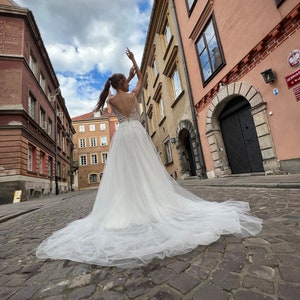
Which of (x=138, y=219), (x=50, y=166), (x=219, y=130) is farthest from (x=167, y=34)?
(x=138, y=219)

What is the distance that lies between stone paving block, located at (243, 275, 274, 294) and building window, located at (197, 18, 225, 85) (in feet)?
27.5

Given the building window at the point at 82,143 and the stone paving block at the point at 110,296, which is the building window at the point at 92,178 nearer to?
the building window at the point at 82,143

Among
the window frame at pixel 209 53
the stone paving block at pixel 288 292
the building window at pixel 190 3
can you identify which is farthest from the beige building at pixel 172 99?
the stone paving block at pixel 288 292

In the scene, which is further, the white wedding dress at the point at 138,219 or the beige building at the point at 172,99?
the beige building at the point at 172,99

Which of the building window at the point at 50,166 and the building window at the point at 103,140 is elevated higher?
the building window at the point at 103,140

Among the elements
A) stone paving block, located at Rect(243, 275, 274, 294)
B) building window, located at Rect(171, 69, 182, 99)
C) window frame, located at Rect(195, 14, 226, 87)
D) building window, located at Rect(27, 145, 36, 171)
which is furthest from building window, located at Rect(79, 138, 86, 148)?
stone paving block, located at Rect(243, 275, 274, 294)

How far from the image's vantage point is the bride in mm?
1708

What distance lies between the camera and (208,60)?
927 cm

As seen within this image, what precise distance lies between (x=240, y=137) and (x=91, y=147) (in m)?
37.4

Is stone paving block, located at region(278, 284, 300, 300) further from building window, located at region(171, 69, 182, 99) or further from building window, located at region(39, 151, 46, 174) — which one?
building window, located at region(39, 151, 46, 174)

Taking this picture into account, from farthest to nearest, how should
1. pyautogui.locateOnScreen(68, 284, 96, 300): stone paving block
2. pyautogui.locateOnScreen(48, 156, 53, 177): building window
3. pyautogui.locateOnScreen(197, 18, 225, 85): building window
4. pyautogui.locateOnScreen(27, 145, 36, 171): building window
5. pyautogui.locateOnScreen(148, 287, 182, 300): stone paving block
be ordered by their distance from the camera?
pyautogui.locateOnScreen(48, 156, 53, 177): building window, pyautogui.locateOnScreen(27, 145, 36, 171): building window, pyautogui.locateOnScreen(197, 18, 225, 85): building window, pyautogui.locateOnScreen(68, 284, 96, 300): stone paving block, pyautogui.locateOnScreen(148, 287, 182, 300): stone paving block

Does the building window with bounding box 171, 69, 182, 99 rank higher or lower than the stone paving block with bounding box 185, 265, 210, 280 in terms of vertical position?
higher

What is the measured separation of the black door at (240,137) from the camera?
23.8 ft

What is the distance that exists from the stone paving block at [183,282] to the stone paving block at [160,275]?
0.15 ft
